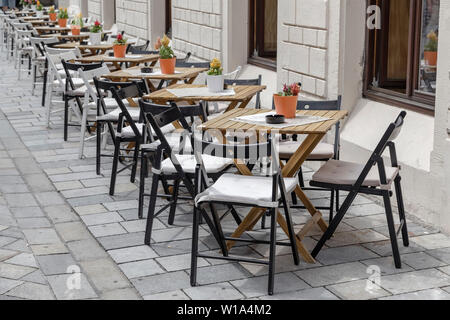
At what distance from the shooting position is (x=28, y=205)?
6543 millimetres

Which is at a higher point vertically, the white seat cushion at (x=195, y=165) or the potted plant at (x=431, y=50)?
the potted plant at (x=431, y=50)

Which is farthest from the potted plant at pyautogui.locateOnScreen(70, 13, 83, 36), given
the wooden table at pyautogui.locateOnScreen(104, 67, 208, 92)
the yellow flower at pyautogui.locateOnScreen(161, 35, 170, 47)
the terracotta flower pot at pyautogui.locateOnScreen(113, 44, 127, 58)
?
the yellow flower at pyautogui.locateOnScreen(161, 35, 170, 47)

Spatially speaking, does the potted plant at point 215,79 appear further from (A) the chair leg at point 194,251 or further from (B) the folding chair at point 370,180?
(A) the chair leg at point 194,251

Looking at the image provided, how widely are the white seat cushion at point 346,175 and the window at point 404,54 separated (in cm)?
125

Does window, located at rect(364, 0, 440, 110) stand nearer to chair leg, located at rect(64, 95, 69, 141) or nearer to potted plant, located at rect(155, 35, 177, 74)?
potted plant, located at rect(155, 35, 177, 74)

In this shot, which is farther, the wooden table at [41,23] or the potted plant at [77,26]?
the wooden table at [41,23]

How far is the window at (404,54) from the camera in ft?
20.6

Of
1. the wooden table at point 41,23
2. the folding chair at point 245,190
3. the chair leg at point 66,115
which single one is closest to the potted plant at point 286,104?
the folding chair at point 245,190

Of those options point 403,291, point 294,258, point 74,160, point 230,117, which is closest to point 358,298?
point 403,291

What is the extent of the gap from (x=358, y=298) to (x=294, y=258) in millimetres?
636

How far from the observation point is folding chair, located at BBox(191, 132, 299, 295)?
4441mm

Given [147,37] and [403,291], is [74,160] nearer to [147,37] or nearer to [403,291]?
[403,291]

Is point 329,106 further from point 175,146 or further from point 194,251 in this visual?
point 194,251

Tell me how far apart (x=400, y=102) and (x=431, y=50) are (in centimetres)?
54
